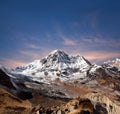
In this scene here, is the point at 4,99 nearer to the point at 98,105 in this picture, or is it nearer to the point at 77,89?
the point at 98,105

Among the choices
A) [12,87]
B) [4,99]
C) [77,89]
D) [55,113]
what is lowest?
[55,113]

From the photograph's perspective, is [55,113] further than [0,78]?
No

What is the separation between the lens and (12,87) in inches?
5020

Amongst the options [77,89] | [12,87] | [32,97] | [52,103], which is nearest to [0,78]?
[12,87]

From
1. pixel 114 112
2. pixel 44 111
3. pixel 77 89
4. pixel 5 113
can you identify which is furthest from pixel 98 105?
pixel 77 89

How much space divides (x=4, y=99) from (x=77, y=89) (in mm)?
93529

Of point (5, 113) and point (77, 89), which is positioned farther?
point (77, 89)

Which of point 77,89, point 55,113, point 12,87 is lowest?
point 55,113

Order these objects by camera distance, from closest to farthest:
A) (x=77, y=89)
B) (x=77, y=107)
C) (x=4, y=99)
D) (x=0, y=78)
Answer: (x=77, y=107) < (x=4, y=99) < (x=0, y=78) < (x=77, y=89)

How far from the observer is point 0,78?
126 m

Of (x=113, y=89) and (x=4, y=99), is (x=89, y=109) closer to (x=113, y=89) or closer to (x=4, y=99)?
(x=4, y=99)

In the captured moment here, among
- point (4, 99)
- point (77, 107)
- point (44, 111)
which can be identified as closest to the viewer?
point (77, 107)

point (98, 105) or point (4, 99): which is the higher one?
point (4, 99)

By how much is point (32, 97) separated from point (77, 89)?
226 feet
